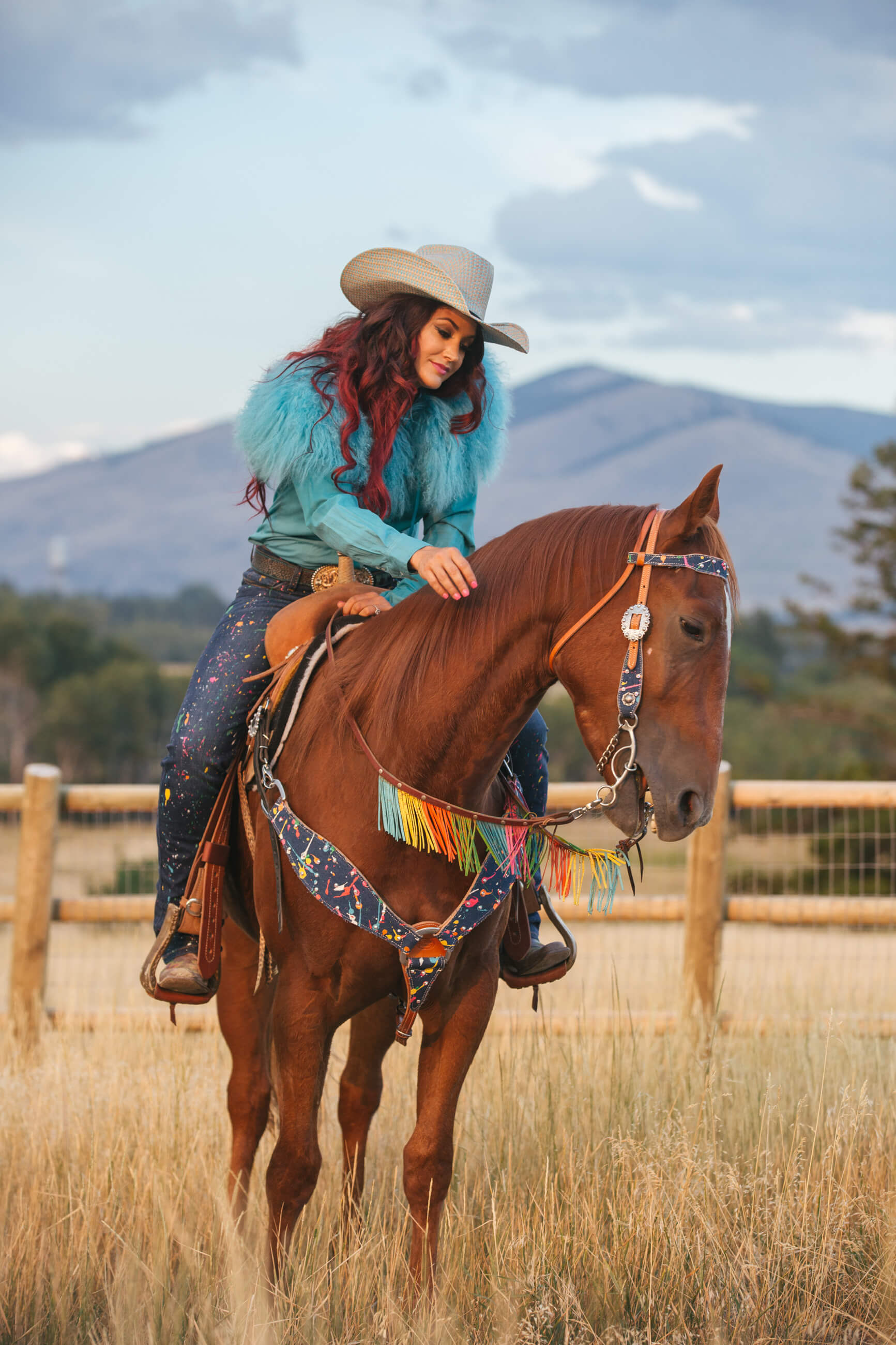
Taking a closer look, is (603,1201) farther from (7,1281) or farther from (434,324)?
(434,324)

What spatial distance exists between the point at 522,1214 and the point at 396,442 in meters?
2.25

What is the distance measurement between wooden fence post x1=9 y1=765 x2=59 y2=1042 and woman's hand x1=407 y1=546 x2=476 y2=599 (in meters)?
4.42

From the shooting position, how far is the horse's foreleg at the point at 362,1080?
3758 mm

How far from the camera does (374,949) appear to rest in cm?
301

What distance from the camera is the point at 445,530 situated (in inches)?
146

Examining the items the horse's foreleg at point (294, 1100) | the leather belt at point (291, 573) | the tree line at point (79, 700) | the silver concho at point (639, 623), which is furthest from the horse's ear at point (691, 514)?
the tree line at point (79, 700)

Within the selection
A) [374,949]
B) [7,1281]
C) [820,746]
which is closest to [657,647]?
[374,949]

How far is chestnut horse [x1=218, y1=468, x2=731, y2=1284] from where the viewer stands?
2.52 metres

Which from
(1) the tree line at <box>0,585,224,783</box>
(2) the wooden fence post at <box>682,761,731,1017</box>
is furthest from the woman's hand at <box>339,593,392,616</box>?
(1) the tree line at <box>0,585,224,783</box>

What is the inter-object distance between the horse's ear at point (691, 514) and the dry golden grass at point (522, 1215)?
70.8 inches

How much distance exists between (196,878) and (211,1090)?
1.57 meters

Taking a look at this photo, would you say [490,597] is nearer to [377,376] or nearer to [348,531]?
[348,531]

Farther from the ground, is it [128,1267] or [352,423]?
[352,423]

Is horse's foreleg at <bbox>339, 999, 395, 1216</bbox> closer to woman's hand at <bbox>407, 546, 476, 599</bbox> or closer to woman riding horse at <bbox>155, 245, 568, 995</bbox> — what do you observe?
woman riding horse at <bbox>155, 245, 568, 995</bbox>
